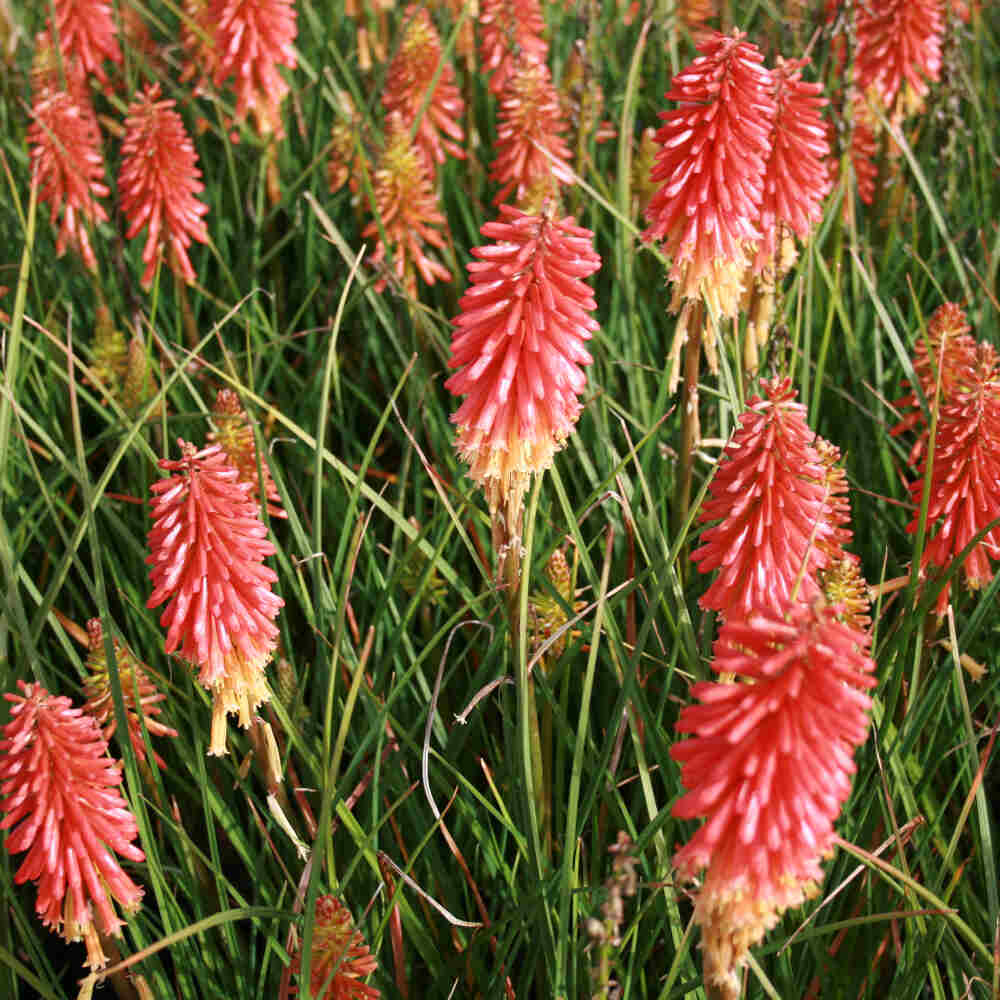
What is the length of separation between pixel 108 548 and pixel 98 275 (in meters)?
1.24

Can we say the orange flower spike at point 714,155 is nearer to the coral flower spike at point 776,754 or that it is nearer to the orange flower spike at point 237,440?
the orange flower spike at point 237,440

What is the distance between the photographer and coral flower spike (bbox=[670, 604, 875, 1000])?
1.54m

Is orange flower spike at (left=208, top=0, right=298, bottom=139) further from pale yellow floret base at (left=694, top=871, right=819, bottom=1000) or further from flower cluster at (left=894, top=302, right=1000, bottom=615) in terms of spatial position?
Result: pale yellow floret base at (left=694, top=871, right=819, bottom=1000)

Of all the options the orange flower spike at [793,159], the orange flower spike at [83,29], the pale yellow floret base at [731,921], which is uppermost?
the orange flower spike at [83,29]

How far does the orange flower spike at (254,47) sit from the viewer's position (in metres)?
4.00

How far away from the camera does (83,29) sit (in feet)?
14.8

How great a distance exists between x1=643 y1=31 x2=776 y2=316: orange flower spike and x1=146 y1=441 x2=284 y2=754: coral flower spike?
1.06m

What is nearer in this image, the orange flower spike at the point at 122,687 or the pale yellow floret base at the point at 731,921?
the pale yellow floret base at the point at 731,921

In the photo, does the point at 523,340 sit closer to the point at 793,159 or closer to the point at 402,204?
the point at 793,159

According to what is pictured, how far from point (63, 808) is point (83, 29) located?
345 centimetres

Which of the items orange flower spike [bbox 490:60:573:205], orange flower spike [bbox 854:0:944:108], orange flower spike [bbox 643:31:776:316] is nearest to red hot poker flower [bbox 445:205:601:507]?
orange flower spike [bbox 643:31:776:316]

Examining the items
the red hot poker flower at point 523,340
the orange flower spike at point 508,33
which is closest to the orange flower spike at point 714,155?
the red hot poker flower at point 523,340

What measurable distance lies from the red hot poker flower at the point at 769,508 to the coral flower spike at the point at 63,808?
1053mm

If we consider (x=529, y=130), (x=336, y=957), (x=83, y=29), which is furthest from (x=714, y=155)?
(x=83, y=29)
